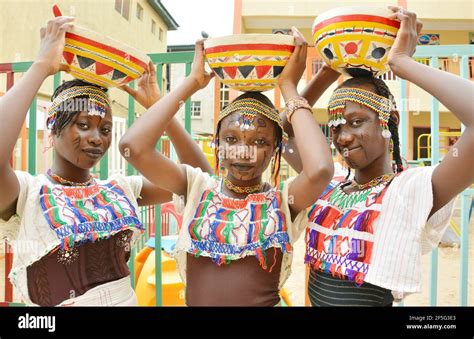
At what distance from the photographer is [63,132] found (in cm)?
185

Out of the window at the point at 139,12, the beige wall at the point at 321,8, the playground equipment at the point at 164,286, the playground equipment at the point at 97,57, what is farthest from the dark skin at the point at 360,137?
the window at the point at 139,12

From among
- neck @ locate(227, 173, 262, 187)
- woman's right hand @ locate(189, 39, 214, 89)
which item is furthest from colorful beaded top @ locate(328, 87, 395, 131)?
woman's right hand @ locate(189, 39, 214, 89)

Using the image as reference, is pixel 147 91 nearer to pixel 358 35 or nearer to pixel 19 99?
pixel 19 99

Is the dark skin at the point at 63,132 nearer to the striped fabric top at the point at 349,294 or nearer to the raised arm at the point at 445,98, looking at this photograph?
the striped fabric top at the point at 349,294

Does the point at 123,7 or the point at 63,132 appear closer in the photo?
the point at 63,132

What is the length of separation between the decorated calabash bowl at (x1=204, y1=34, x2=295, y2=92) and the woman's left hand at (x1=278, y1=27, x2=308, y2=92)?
20mm

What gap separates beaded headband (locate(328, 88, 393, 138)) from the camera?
1.69 metres

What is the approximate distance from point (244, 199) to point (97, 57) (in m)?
0.89

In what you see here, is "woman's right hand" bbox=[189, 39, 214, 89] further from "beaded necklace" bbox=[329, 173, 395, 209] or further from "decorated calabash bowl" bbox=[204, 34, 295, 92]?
"beaded necklace" bbox=[329, 173, 395, 209]

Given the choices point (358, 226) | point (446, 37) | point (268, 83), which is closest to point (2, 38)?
point (268, 83)

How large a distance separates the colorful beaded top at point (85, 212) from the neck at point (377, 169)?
1083mm

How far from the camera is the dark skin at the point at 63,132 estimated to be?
5.32 feet

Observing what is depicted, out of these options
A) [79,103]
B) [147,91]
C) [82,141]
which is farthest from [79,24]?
[82,141]
